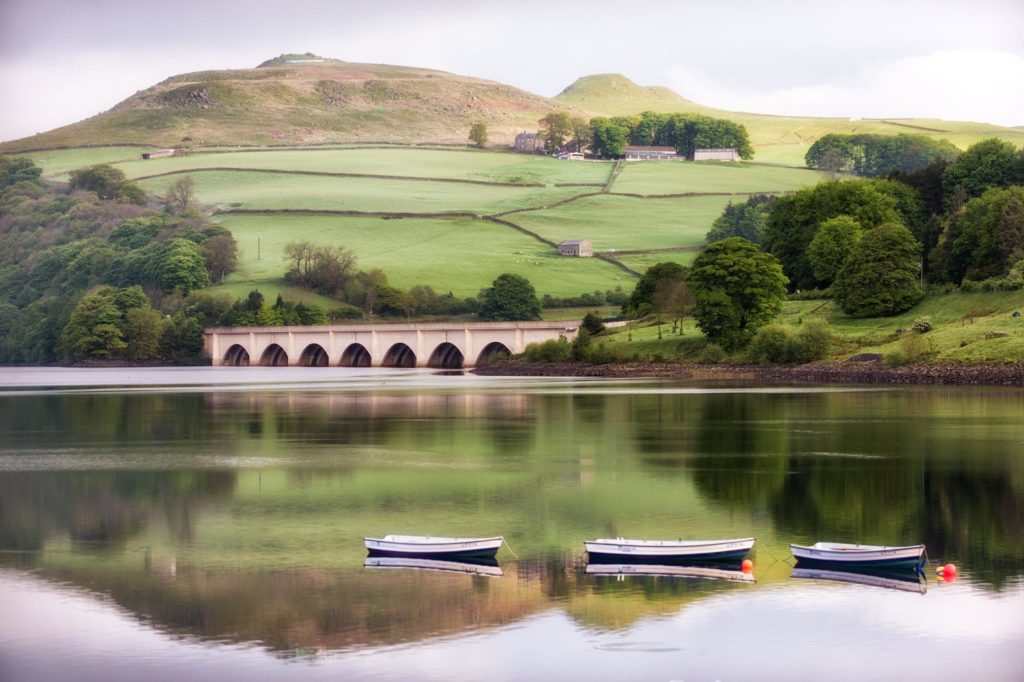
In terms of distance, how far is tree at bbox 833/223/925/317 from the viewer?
366 ft

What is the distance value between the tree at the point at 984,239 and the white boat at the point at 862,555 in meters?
80.2

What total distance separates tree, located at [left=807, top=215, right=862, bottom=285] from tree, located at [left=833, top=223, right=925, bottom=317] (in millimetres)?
7848

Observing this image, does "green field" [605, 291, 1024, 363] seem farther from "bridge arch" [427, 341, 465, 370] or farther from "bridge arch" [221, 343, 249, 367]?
"bridge arch" [221, 343, 249, 367]

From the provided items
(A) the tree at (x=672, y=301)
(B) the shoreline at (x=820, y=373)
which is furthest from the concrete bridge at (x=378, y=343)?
(B) the shoreline at (x=820, y=373)

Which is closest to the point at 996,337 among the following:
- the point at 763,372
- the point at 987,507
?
the point at 763,372

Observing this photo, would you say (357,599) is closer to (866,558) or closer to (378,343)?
(866,558)

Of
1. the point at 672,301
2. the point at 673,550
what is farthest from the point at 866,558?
the point at 672,301

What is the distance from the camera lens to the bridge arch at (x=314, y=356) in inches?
6747

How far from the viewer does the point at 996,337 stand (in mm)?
94625

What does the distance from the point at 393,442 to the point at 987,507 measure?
28.4m

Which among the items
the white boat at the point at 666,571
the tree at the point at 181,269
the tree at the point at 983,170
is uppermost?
the tree at the point at 983,170

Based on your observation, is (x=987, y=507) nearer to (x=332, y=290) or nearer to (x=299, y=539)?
(x=299, y=539)

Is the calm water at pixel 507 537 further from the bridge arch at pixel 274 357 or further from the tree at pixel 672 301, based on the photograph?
the bridge arch at pixel 274 357

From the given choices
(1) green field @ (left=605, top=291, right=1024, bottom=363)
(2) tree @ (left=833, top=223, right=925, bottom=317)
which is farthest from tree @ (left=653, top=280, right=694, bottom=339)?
(2) tree @ (left=833, top=223, right=925, bottom=317)
